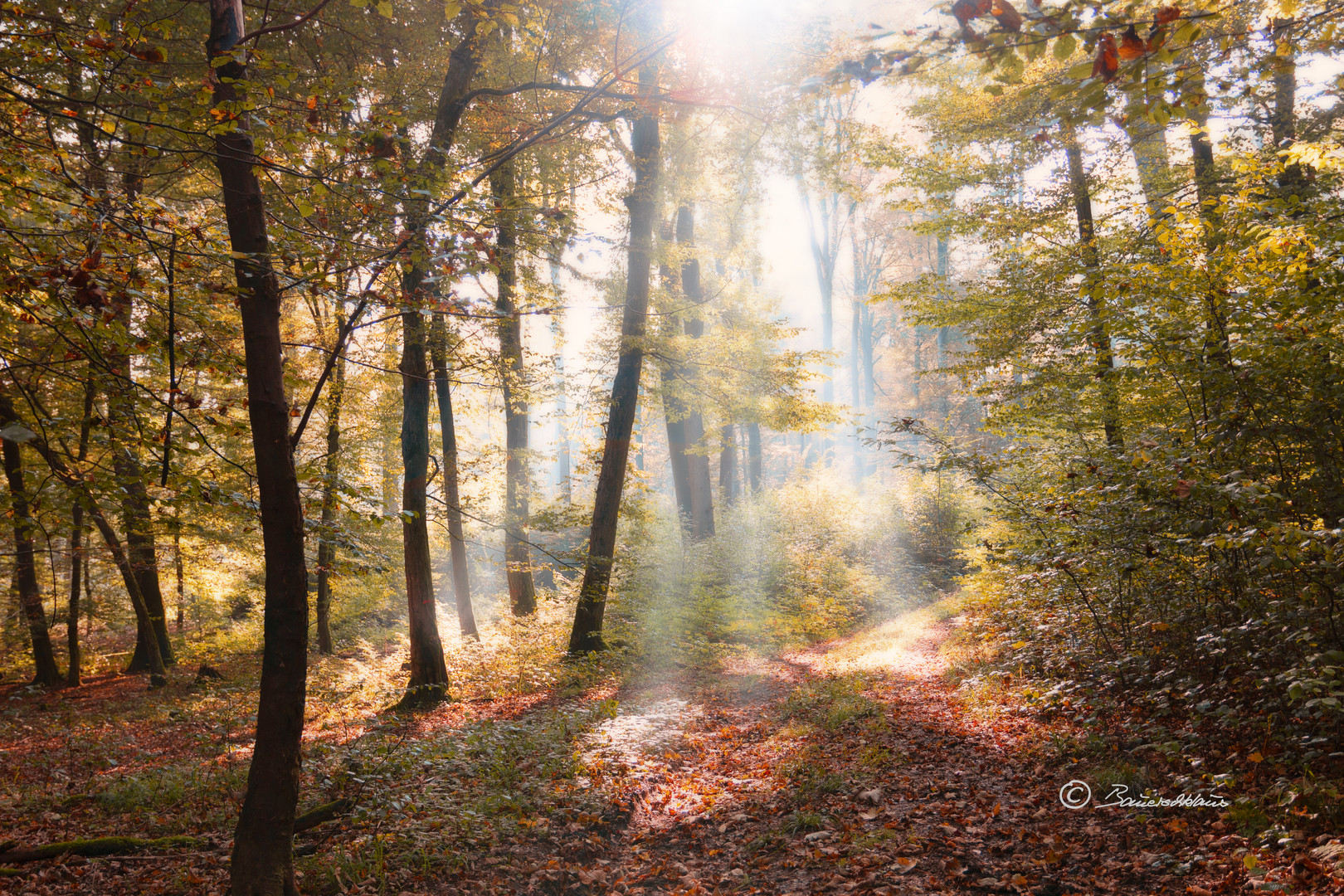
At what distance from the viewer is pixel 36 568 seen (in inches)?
512

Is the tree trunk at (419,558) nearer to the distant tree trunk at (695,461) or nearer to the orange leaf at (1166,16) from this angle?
the orange leaf at (1166,16)

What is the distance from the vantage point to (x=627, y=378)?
11.3m

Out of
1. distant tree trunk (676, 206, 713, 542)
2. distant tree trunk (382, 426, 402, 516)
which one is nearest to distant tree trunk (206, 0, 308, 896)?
distant tree trunk (382, 426, 402, 516)

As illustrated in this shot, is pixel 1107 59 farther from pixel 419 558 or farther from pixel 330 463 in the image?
pixel 330 463

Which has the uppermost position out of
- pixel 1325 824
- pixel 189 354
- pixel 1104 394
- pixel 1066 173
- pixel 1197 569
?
pixel 1066 173

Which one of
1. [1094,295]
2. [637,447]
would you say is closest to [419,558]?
[637,447]

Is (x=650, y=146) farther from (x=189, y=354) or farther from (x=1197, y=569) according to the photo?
(x=1197, y=569)

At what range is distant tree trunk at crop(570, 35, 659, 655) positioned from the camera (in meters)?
11.0

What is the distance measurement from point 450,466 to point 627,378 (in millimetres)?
3998

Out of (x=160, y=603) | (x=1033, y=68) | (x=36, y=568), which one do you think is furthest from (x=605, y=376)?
(x=36, y=568)

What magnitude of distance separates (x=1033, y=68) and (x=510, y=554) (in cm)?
1301

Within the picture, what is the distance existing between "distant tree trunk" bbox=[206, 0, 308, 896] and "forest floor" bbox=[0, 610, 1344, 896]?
80 cm

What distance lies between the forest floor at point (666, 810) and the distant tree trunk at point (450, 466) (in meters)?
2.64

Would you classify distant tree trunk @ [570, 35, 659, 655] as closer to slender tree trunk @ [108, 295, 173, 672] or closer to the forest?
the forest
